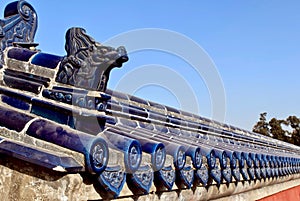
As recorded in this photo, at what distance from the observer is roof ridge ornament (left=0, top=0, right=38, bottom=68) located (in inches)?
92.7

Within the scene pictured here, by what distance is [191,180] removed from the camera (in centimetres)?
237

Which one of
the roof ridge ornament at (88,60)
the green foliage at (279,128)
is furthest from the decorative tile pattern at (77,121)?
the green foliage at (279,128)

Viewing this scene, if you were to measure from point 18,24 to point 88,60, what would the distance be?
1060 millimetres

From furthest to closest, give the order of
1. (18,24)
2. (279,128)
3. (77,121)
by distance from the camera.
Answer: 1. (279,128)
2. (18,24)
3. (77,121)

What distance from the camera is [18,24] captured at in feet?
8.32

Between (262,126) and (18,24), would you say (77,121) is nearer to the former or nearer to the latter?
(18,24)

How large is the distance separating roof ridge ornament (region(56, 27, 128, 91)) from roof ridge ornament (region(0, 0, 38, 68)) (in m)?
0.68

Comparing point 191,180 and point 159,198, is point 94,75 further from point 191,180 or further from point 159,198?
point 191,180

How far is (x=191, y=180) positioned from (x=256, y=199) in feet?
7.55

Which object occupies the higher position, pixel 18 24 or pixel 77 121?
pixel 18 24

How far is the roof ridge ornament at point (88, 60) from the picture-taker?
1771 mm

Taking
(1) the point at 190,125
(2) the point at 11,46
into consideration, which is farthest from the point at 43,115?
(1) the point at 190,125

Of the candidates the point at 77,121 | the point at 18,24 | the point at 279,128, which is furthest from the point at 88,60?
the point at 279,128

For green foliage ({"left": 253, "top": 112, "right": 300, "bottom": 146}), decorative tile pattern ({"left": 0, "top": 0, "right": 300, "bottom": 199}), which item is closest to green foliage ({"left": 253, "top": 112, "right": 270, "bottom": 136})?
green foliage ({"left": 253, "top": 112, "right": 300, "bottom": 146})
